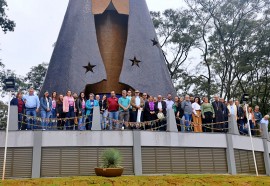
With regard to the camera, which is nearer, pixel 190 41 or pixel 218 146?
pixel 218 146

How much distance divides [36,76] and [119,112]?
86.9 ft

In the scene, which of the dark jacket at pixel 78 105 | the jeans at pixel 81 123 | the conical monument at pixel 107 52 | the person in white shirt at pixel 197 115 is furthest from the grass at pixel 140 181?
the conical monument at pixel 107 52

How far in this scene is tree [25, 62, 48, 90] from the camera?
1445 inches

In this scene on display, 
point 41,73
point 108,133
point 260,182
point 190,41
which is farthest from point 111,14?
point 41,73

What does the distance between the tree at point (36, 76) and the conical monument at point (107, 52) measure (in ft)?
60.8

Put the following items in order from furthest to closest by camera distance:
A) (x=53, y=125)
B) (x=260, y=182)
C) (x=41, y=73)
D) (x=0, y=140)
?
1. (x=41, y=73)
2. (x=53, y=125)
3. (x=0, y=140)
4. (x=260, y=182)

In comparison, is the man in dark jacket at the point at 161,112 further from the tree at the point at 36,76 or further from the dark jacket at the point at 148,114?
the tree at the point at 36,76

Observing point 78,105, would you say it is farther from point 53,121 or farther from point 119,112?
point 119,112

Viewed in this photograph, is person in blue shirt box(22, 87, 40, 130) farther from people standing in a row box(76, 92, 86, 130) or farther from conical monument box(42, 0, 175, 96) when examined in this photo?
conical monument box(42, 0, 175, 96)

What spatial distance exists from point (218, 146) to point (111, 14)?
10.1 meters

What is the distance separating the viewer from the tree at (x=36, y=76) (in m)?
36.7

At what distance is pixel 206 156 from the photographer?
13.1 meters

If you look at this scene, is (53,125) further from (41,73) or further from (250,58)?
(41,73)

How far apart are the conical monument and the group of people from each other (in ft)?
12.1
